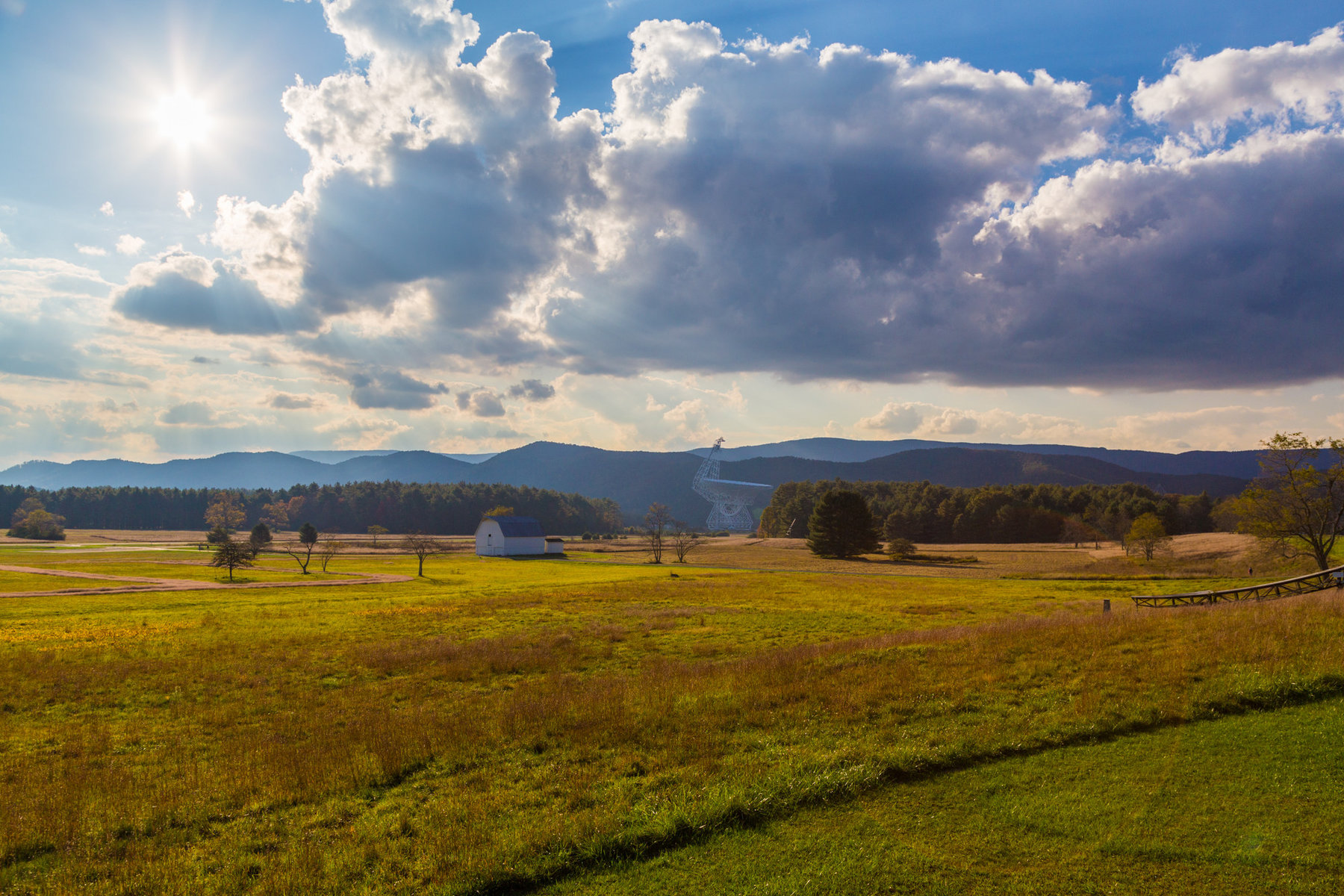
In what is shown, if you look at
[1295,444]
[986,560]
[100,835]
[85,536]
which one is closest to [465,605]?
[100,835]

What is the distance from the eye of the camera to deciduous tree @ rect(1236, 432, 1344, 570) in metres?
48.5

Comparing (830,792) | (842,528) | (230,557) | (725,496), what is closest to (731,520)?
(725,496)

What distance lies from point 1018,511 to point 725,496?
6730 centimetres

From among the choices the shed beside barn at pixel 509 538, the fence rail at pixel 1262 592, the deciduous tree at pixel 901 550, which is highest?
the fence rail at pixel 1262 592

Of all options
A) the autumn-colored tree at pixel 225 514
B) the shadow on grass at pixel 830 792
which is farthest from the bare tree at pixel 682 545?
the autumn-colored tree at pixel 225 514

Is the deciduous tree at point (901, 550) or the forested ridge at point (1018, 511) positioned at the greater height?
the forested ridge at point (1018, 511)

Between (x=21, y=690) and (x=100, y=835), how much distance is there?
14.6 meters

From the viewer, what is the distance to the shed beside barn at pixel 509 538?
342 ft

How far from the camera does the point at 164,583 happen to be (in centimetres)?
5291

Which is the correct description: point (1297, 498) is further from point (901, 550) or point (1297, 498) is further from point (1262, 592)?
point (901, 550)

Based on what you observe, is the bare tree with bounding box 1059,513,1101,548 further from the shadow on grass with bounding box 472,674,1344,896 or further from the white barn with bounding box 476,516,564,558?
the shadow on grass with bounding box 472,674,1344,896

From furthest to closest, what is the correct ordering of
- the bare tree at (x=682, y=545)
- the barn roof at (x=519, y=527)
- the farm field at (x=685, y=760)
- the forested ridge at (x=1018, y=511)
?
1. the forested ridge at (x=1018, y=511)
2. the barn roof at (x=519, y=527)
3. the bare tree at (x=682, y=545)
4. the farm field at (x=685, y=760)

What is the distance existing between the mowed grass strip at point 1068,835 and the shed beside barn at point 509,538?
98.2 m

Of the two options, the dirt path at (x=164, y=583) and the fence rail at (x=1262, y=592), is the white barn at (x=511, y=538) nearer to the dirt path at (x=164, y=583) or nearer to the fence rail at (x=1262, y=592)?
the dirt path at (x=164, y=583)
